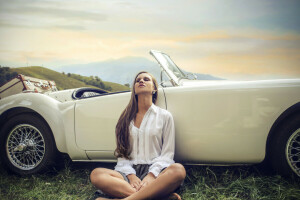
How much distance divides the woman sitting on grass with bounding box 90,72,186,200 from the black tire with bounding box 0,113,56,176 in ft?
3.48

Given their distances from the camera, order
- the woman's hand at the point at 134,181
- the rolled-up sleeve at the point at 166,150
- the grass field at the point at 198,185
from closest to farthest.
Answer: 1. the woman's hand at the point at 134,181
2. the rolled-up sleeve at the point at 166,150
3. the grass field at the point at 198,185

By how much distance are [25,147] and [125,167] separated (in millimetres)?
1431

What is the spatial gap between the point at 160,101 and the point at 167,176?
91 cm

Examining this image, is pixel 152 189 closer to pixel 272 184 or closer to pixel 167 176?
pixel 167 176

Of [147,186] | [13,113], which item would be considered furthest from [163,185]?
[13,113]

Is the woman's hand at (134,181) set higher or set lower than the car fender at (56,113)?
lower

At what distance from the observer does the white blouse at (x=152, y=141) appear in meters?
2.46

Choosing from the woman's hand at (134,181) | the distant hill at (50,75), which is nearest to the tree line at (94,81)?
the distant hill at (50,75)

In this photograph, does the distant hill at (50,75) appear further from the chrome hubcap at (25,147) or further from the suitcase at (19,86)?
the chrome hubcap at (25,147)

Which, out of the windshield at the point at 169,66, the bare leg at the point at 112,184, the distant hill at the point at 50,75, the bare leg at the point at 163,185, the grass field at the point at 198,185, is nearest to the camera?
the bare leg at the point at 163,185

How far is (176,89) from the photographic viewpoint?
8.98 feet

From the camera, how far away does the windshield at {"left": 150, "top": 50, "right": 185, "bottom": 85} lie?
2.97 m

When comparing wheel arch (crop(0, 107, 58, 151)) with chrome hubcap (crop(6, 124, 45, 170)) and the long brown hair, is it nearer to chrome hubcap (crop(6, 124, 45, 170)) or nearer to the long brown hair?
chrome hubcap (crop(6, 124, 45, 170))

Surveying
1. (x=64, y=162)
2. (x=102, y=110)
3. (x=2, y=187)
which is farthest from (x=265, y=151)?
(x=2, y=187)
